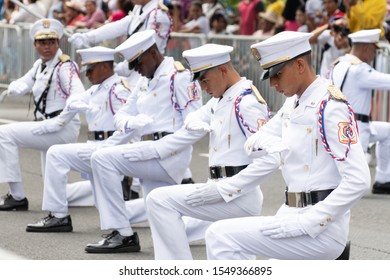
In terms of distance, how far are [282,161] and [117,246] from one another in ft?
9.12

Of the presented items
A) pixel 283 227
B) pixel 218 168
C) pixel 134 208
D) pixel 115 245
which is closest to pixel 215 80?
pixel 218 168

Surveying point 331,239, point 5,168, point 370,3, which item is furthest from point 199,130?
point 370,3

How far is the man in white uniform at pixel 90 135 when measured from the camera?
9672mm

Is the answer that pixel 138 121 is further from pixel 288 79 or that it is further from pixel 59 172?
pixel 288 79

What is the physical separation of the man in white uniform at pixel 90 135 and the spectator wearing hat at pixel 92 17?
33.4 ft

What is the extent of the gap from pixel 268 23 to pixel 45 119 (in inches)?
289

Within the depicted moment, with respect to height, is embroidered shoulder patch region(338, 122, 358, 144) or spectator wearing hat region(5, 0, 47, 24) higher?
embroidered shoulder patch region(338, 122, 358, 144)

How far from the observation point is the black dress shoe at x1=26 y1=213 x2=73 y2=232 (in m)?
9.70

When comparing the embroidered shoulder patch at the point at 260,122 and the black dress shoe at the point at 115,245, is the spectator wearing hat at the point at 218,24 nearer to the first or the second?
the black dress shoe at the point at 115,245

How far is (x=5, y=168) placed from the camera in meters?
10.7

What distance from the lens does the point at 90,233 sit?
9719 millimetres

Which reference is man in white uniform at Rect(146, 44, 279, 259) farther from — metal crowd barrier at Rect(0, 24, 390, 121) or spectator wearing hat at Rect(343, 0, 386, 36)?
metal crowd barrier at Rect(0, 24, 390, 121)

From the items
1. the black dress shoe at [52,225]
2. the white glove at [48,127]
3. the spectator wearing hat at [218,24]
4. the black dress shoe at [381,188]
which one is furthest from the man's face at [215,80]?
the spectator wearing hat at [218,24]

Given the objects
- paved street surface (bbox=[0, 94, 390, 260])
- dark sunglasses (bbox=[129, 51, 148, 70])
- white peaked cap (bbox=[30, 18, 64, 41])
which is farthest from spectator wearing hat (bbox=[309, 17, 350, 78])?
dark sunglasses (bbox=[129, 51, 148, 70])
